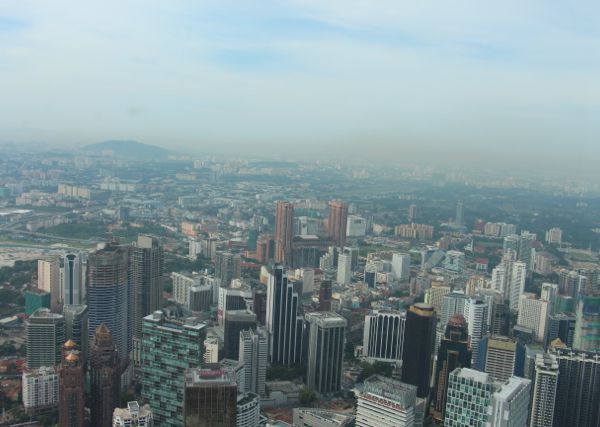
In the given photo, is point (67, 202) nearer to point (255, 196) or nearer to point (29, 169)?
point (29, 169)

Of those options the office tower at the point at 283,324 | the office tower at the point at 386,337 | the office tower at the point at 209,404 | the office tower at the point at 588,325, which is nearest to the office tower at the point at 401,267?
the office tower at the point at 386,337

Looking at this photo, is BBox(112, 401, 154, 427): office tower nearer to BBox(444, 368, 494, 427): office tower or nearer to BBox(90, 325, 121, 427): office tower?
BBox(90, 325, 121, 427): office tower

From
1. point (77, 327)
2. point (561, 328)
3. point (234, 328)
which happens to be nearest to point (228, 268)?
point (234, 328)

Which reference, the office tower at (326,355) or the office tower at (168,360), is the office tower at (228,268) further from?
the office tower at (168,360)

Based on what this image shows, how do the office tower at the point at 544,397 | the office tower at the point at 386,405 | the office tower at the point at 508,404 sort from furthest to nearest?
the office tower at the point at 544,397
the office tower at the point at 386,405
the office tower at the point at 508,404

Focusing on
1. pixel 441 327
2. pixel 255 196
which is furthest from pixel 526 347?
pixel 255 196

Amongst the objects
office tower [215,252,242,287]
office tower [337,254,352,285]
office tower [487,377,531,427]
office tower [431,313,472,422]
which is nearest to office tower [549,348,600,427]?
office tower [431,313,472,422]

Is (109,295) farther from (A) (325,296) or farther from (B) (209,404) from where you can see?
(B) (209,404)
